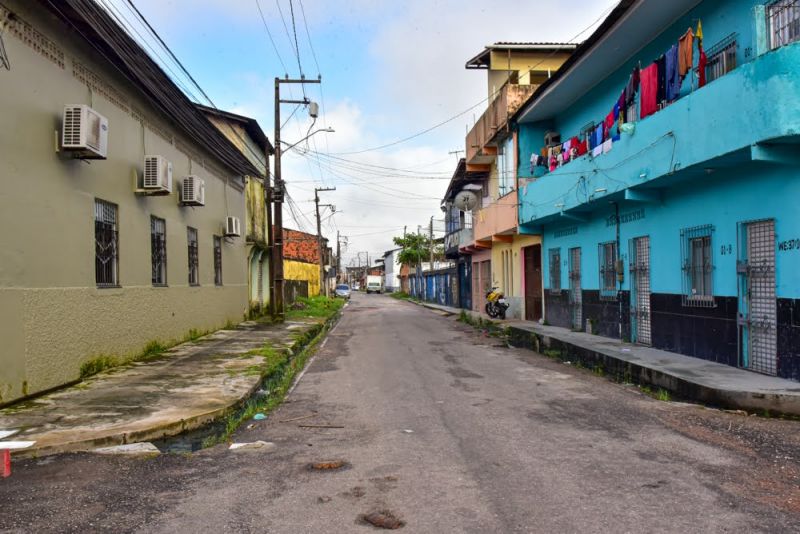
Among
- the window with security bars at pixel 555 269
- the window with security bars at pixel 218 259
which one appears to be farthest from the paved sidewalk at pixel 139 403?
the window with security bars at pixel 555 269

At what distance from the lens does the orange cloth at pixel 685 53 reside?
400 inches

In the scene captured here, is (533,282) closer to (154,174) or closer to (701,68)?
(701,68)

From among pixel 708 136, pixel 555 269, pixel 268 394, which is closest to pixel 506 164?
pixel 555 269

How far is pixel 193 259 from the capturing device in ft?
52.2

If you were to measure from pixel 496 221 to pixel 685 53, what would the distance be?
1310 cm

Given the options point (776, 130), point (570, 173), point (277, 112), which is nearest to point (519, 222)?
point (570, 173)

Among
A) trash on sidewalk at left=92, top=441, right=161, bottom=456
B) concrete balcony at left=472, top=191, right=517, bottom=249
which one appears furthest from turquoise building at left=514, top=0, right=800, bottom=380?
trash on sidewalk at left=92, top=441, right=161, bottom=456

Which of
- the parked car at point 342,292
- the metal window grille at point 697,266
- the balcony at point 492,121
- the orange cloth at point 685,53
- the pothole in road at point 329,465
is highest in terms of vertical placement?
the balcony at point 492,121

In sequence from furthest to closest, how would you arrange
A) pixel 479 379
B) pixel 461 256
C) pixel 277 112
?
pixel 461 256
pixel 277 112
pixel 479 379

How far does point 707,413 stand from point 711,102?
4.65 meters

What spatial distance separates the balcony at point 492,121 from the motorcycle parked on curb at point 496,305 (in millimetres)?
5710

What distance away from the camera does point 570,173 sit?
15781 mm

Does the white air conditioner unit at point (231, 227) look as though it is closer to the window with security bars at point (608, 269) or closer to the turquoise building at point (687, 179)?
the turquoise building at point (687, 179)

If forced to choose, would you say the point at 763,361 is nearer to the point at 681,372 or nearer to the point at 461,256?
the point at 681,372
